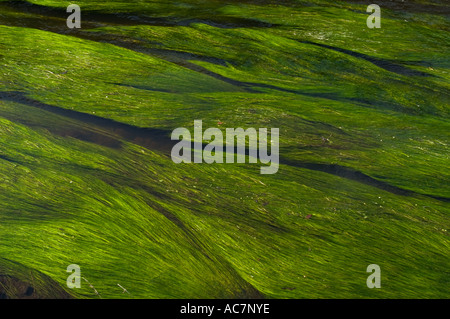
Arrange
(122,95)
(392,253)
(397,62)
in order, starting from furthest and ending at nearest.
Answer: (397,62) < (122,95) < (392,253)

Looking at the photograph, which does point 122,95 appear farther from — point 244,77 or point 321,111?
point 321,111

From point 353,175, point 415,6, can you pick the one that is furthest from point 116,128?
point 415,6

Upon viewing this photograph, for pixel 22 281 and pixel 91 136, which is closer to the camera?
pixel 22 281

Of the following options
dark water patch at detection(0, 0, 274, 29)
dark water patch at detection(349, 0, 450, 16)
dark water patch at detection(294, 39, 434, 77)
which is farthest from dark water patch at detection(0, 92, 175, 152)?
dark water patch at detection(349, 0, 450, 16)

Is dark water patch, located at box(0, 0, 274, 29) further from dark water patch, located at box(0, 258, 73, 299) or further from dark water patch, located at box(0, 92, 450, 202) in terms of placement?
dark water patch, located at box(0, 258, 73, 299)

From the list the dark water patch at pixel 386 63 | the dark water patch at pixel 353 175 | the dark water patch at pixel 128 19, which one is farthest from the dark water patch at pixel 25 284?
the dark water patch at pixel 386 63

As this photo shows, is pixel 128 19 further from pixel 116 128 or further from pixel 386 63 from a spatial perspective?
pixel 386 63

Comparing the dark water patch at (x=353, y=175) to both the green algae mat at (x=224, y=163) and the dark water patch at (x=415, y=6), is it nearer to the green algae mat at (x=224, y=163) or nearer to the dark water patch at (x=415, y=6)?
the green algae mat at (x=224, y=163)
